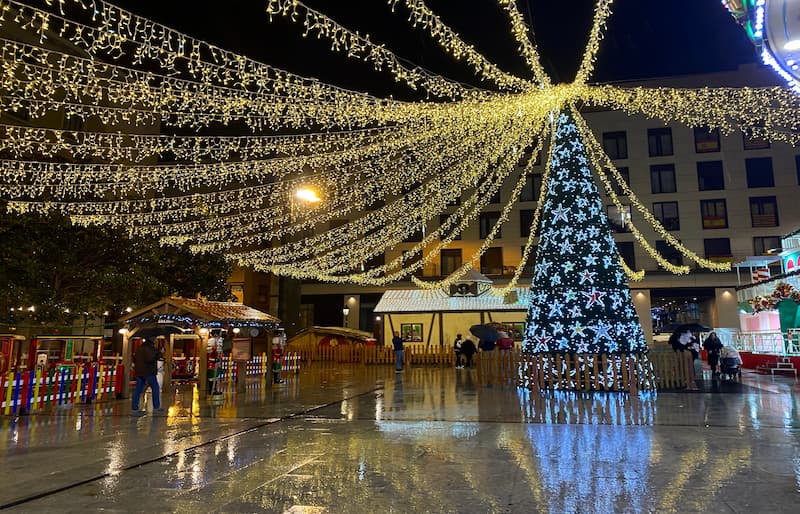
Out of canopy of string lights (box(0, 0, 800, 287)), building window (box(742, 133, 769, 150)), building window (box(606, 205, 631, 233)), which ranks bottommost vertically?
canopy of string lights (box(0, 0, 800, 287))

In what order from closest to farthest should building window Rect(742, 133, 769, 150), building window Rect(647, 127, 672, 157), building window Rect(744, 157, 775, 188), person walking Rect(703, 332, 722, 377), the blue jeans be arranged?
the blue jeans → person walking Rect(703, 332, 722, 377) → building window Rect(744, 157, 775, 188) → building window Rect(742, 133, 769, 150) → building window Rect(647, 127, 672, 157)

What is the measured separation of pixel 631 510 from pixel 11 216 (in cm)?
1687

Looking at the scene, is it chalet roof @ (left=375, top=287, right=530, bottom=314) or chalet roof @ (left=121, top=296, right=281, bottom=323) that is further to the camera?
chalet roof @ (left=375, top=287, right=530, bottom=314)

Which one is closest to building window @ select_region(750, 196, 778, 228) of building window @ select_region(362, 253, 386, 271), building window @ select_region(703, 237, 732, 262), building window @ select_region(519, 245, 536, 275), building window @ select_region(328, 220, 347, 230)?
building window @ select_region(703, 237, 732, 262)

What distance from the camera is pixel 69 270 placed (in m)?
16.5

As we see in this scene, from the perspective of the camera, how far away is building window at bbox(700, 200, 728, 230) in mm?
36719

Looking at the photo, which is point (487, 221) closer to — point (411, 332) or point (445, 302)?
point (445, 302)

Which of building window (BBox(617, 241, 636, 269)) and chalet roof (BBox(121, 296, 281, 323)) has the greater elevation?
building window (BBox(617, 241, 636, 269))

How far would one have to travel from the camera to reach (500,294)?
87.4 ft

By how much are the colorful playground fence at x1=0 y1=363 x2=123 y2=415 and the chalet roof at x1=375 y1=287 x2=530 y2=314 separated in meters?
15.3

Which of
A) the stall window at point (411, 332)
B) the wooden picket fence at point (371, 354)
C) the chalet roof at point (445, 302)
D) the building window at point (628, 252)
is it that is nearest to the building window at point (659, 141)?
the building window at point (628, 252)

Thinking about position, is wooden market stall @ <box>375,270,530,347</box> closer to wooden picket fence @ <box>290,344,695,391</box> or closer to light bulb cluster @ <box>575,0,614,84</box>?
wooden picket fence @ <box>290,344,695,391</box>

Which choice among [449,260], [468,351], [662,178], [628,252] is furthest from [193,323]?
[662,178]

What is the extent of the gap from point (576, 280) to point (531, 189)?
29.1m
